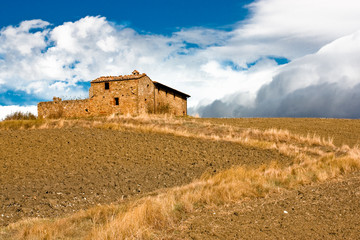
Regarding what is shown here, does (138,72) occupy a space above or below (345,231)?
above

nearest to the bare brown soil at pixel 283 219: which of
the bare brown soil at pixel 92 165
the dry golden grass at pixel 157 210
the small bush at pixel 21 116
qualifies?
the dry golden grass at pixel 157 210

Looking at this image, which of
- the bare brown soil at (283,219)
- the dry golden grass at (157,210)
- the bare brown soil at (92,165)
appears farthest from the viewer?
the bare brown soil at (92,165)

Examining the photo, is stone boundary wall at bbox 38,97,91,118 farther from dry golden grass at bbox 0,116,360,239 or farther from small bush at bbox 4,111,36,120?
dry golden grass at bbox 0,116,360,239

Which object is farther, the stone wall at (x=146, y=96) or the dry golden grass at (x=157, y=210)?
the stone wall at (x=146, y=96)

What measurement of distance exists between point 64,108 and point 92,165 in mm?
26644

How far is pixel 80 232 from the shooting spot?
5.17 metres

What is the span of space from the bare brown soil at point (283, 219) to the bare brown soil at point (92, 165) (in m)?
3.51

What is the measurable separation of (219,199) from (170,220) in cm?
188

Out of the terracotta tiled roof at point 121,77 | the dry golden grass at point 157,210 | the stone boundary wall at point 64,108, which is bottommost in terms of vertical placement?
the dry golden grass at point 157,210

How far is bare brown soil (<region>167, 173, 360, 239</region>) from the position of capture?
461 cm

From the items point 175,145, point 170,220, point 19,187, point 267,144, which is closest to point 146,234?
point 170,220

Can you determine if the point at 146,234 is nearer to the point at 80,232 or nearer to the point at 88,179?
the point at 80,232

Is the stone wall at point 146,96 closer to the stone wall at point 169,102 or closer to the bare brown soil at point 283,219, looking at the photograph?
the stone wall at point 169,102

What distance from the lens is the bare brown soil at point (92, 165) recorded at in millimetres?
8104
